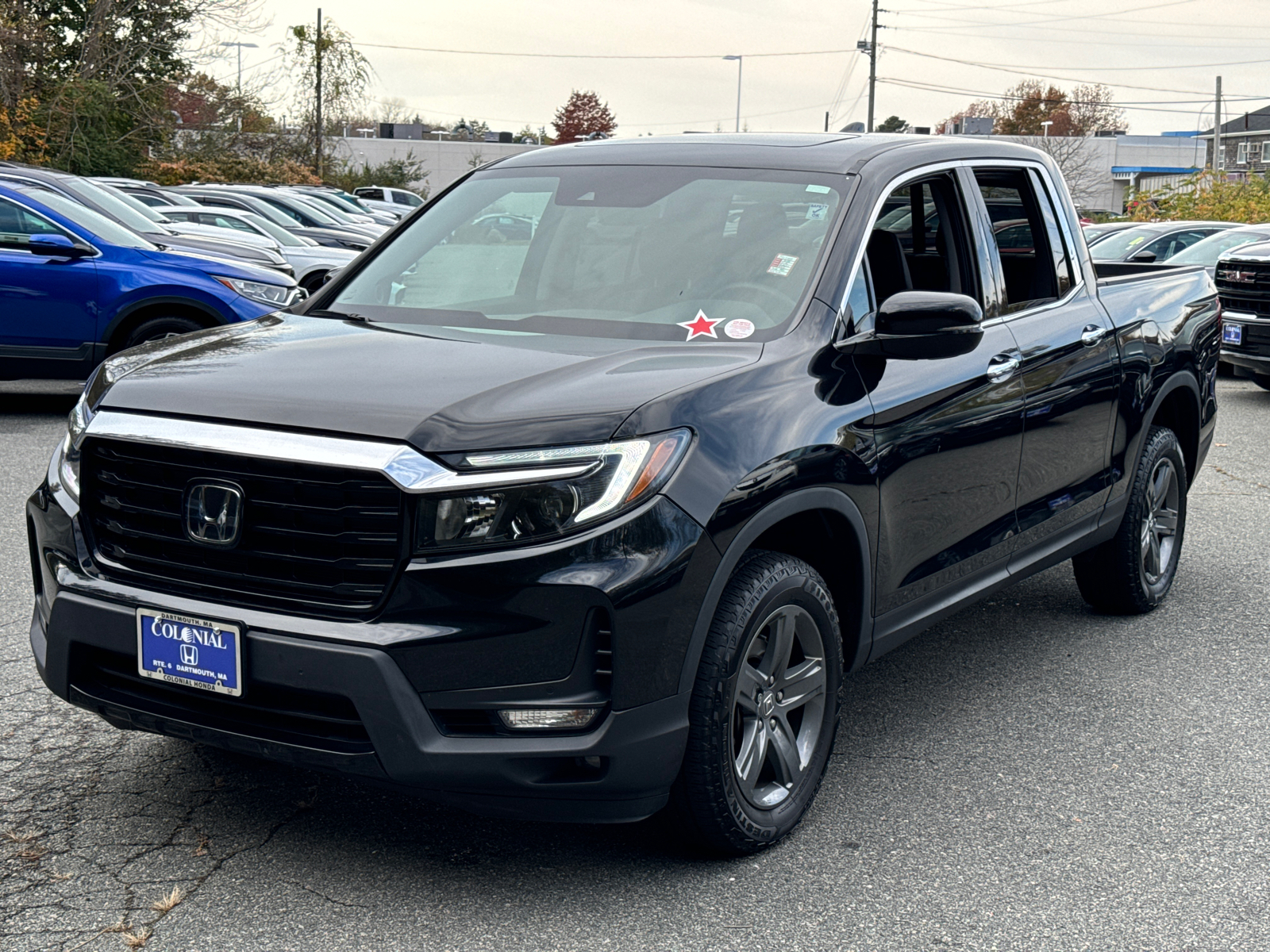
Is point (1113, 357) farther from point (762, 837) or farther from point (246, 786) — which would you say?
point (246, 786)

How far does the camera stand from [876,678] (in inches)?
196

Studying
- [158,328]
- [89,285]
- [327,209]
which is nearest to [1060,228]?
[158,328]

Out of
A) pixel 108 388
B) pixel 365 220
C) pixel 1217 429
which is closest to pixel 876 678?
pixel 108 388

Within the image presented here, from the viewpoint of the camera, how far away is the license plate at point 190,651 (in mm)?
2988

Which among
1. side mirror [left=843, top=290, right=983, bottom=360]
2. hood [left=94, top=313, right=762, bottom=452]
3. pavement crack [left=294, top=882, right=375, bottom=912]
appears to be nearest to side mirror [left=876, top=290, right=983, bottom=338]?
side mirror [left=843, top=290, right=983, bottom=360]

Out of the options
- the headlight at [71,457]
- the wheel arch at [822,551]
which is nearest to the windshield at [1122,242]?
the wheel arch at [822,551]

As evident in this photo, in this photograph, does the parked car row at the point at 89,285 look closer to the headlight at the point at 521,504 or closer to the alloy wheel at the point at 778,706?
the alloy wheel at the point at 778,706

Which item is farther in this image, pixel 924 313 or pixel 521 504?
pixel 924 313

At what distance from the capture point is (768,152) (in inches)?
169

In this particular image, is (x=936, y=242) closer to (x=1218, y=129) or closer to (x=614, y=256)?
(x=614, y=256)

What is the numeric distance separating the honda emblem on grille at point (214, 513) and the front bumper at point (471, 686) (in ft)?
0.49

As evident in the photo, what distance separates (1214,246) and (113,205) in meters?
11.6

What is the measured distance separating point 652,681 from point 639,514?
0.38 m

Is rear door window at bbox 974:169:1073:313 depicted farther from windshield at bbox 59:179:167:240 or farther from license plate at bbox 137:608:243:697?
windshield at bbox 59:179:167:240
